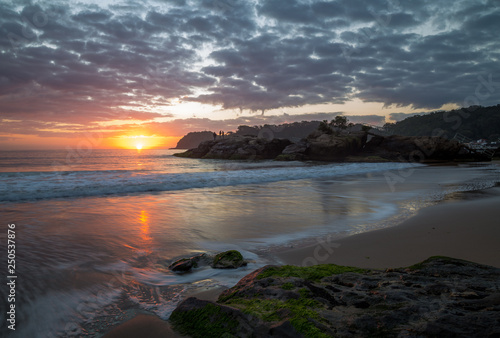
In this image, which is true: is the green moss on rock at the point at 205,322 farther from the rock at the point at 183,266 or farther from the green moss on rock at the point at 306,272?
the rock at the point at 183,266

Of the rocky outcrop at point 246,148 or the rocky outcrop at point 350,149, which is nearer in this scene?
the rocky outcrop at point 350,149

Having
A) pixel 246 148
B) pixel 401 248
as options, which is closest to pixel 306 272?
pixel 401 248

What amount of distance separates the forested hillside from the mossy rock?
112283 millimetres

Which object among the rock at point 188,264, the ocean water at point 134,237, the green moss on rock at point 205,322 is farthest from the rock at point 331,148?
the green moss on rock at point 205,322

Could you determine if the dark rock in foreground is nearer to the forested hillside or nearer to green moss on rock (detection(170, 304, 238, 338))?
green moss on rock (detection(170, 304, 238, 338))

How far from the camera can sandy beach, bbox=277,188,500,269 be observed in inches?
167

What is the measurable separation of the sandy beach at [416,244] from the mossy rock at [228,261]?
77cm

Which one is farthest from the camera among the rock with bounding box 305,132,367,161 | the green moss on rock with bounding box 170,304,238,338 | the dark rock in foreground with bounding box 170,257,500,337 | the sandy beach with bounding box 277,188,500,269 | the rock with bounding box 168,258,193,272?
the rock with bounding box 305,132,367,161

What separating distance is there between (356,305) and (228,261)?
2.15 m

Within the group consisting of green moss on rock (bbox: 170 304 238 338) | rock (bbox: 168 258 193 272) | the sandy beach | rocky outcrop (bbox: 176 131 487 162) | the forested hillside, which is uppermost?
the forested hillside

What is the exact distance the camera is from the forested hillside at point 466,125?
104312mm

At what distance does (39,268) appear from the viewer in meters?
3.96

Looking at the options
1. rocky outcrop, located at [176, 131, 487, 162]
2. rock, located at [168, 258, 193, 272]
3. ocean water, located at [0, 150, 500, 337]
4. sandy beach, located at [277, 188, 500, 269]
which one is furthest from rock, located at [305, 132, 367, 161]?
rock, located at [168, 258, 193, 272]

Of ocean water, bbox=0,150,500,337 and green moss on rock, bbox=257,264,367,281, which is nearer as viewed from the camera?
green moss on rock, bbox=257,264,367,281
